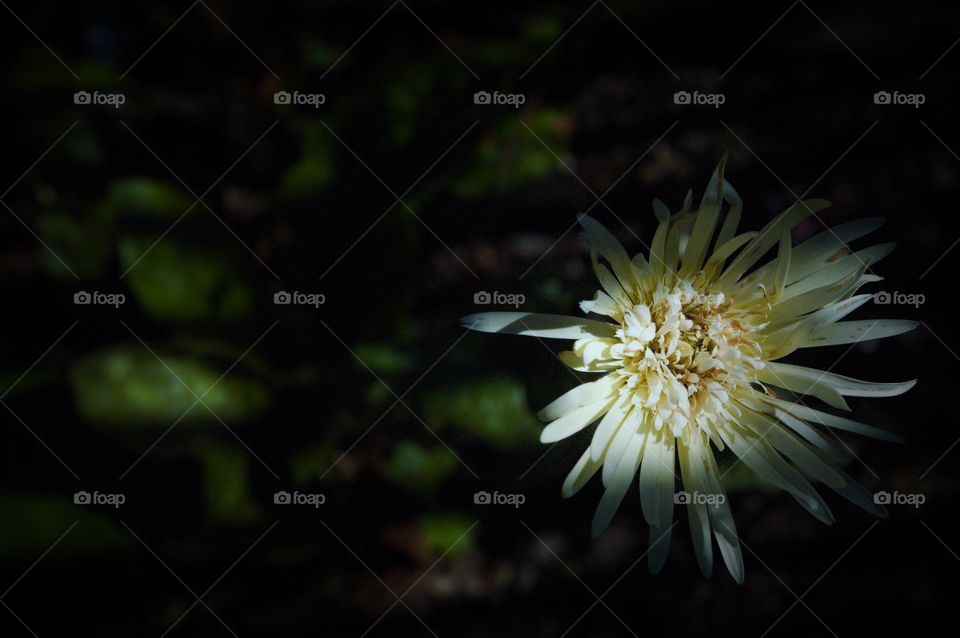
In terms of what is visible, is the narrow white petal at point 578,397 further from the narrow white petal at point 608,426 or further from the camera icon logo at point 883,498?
the camera icon logo at point 883,498

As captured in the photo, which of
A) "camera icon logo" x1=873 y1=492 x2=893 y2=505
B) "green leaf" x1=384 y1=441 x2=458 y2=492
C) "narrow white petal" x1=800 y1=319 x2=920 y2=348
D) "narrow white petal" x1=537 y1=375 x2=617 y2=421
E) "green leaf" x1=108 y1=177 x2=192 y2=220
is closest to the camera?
"narrow white petal" x1=537 y1=375 x2=617 y2=421

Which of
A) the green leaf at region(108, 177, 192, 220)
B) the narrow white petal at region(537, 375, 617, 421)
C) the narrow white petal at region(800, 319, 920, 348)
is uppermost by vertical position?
the green leaf at region(108, 177, 192, 220)

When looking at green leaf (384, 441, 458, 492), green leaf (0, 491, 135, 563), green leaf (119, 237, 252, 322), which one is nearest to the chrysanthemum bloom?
green leaf (384, 441, 458, 492)

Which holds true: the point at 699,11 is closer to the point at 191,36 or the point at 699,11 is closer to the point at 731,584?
the point at 191,36

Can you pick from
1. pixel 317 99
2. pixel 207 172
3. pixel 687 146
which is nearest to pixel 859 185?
pixel 687 146

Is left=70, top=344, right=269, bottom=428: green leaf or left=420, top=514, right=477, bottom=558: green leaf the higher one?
left=70, top=344, right=269, bottom=428: green leaf

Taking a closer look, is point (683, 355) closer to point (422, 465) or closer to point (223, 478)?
point (422, 465)

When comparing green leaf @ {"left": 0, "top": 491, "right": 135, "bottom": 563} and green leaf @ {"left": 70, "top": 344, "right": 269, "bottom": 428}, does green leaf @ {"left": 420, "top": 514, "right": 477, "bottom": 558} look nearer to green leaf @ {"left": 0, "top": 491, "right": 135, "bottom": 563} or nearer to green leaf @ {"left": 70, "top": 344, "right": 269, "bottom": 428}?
green leaf @ {"left": 70, "top": 344, "right": 269, "bottom": 428}

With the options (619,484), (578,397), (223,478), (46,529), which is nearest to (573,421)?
(578,397)
